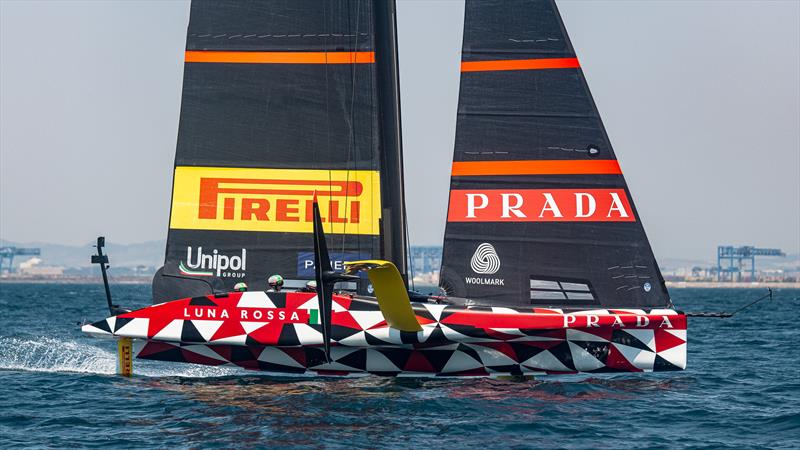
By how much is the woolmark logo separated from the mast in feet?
3.30

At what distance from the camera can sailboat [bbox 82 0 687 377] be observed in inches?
549

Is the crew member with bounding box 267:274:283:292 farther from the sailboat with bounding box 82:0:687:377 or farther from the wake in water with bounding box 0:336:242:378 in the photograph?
the wake in water with bounding box 0:336:242:378

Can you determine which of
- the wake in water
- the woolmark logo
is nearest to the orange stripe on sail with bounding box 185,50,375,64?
the woolmark logo

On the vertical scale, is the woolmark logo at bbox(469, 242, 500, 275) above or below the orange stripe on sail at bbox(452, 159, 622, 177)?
below

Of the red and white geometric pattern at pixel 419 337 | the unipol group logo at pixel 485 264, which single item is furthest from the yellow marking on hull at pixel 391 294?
the unipol group logo at pixel 485 264

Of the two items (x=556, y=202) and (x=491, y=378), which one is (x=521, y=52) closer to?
(x=556, y=202)

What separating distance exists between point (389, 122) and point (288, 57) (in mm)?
1670

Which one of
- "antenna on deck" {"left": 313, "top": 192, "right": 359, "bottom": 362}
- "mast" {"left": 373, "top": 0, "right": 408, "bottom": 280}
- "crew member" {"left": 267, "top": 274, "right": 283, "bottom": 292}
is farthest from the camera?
"mast" {"left": 373, "top": 0, "right": 408, "bottom": 280}

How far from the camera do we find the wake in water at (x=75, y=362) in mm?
15734

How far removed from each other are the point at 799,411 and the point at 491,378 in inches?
151

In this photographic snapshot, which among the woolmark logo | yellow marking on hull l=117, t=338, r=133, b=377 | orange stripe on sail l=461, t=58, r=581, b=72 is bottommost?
yellow marking on hull l=117, t=338, r=133, b=377

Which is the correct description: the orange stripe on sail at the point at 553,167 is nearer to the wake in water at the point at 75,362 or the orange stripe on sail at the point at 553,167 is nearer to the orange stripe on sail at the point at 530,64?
the orange stripe on sail at the point at 530,64

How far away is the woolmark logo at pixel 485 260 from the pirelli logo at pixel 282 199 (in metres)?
1.46

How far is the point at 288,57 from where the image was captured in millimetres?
15289
